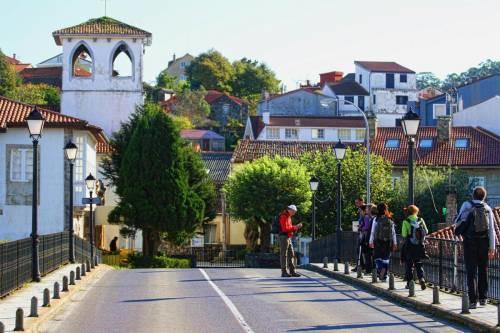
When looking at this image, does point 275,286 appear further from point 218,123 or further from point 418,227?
point 218,123

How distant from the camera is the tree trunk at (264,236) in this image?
6631 cm

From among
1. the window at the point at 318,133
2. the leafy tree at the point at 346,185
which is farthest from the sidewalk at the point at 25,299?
the window at the point at 318,133

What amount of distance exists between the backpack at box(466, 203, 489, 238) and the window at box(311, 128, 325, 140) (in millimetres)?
93283

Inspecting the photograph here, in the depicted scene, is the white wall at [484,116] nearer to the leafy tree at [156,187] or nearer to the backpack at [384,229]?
the leafy tree at [156,187]

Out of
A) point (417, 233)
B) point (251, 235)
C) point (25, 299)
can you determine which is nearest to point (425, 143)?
point (251, 235)

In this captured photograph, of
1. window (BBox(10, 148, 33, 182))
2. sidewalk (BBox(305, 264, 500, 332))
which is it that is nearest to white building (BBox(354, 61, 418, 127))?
window (BBox(10, 148, 33, 182))

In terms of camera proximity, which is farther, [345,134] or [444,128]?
[345,134]

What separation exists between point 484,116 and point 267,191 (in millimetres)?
25584

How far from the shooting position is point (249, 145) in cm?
8306

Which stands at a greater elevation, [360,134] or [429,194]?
[360,134]

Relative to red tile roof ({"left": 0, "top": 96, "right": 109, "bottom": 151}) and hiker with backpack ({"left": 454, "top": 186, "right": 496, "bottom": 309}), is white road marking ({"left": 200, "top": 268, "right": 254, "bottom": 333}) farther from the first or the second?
red tile roof ({"left": 0, "top": 96, "right": 109, "bottom": 151})

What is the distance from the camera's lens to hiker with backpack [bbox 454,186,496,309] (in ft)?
56.0

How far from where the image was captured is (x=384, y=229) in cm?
2405

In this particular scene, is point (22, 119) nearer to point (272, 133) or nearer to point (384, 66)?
Answer: point (272, 133)
